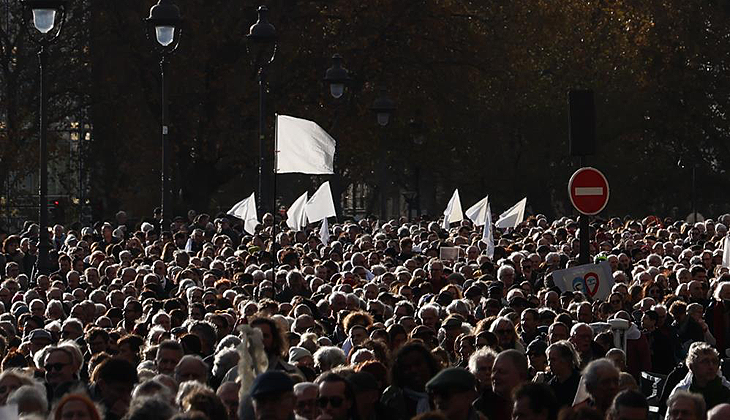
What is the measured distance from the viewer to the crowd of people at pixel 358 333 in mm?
9414

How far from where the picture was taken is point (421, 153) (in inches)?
2227

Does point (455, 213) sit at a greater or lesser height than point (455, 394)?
greater

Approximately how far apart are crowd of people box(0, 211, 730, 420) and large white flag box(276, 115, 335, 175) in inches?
51.2

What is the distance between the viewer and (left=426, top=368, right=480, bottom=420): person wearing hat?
9273 millimetres

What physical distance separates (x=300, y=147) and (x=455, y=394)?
11365mm

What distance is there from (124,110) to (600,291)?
28409 millimetres

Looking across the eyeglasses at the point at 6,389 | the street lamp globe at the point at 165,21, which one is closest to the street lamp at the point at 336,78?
the street lamp globe at the point at 165,21

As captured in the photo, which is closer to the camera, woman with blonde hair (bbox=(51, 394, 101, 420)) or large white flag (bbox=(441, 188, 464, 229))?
woman with blonde hair (bbox=(51, 394, 101, 420))

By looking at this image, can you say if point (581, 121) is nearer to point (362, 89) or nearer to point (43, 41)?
point (43, 41)

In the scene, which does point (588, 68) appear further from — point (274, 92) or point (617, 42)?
point (274, 92)

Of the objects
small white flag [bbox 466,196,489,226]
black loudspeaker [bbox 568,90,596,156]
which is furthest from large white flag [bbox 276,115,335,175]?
small white flag [bbox 466,196,489,226]

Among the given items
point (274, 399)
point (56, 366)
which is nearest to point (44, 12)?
point (56, 366)

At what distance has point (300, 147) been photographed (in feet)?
67.2

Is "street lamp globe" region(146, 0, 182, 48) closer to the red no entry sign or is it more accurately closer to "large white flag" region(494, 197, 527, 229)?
the red no entry sign
